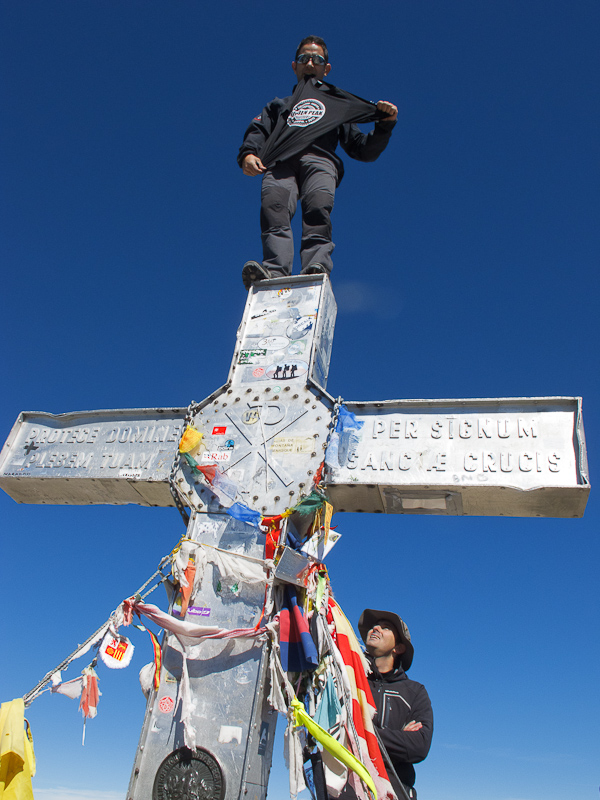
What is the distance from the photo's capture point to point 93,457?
15.9ft

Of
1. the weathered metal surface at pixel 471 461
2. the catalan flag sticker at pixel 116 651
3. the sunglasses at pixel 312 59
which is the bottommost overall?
the catalan flag sticker at pixel 116 651

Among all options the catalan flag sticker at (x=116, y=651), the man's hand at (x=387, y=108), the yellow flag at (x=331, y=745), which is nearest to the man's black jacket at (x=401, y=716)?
the yellow flag at (x=331, y=745)

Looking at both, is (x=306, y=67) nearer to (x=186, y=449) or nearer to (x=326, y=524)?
(x=186, y=449)

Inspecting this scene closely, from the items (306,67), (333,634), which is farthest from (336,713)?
(306,67)

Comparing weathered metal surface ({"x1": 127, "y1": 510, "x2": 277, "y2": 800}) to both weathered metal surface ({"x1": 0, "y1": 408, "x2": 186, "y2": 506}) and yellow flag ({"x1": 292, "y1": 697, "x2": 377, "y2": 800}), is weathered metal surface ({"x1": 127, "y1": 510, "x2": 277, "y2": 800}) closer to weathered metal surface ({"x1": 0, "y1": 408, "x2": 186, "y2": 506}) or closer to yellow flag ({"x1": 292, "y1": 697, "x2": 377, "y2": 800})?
yellow flag ({"x1": 292, "y1": 697, "x2": 377, "y2": 800})

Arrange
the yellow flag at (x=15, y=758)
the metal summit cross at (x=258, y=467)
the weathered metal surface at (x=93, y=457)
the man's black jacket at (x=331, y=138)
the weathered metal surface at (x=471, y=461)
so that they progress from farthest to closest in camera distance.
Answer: the man's black jacket at (x=331, y=138) → the weathered metal surface at (x=93, y=457) → the weathered metal surface at (x=471, y=461) → the metal summit cross at (x=258, y=467) → the yellow flag at (x=15, y=758)

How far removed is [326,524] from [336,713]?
1111 mm

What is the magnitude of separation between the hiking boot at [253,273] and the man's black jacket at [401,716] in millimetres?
3125

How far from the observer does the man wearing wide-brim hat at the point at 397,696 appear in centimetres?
335

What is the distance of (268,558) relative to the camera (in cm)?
379

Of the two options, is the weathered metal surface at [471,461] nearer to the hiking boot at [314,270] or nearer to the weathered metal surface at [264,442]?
the weathered metal surface at [264,442]

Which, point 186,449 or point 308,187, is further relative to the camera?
point 308,187

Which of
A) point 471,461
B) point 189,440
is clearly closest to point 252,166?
point 189,440

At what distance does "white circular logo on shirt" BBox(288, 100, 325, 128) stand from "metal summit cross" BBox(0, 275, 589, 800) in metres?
1.96
